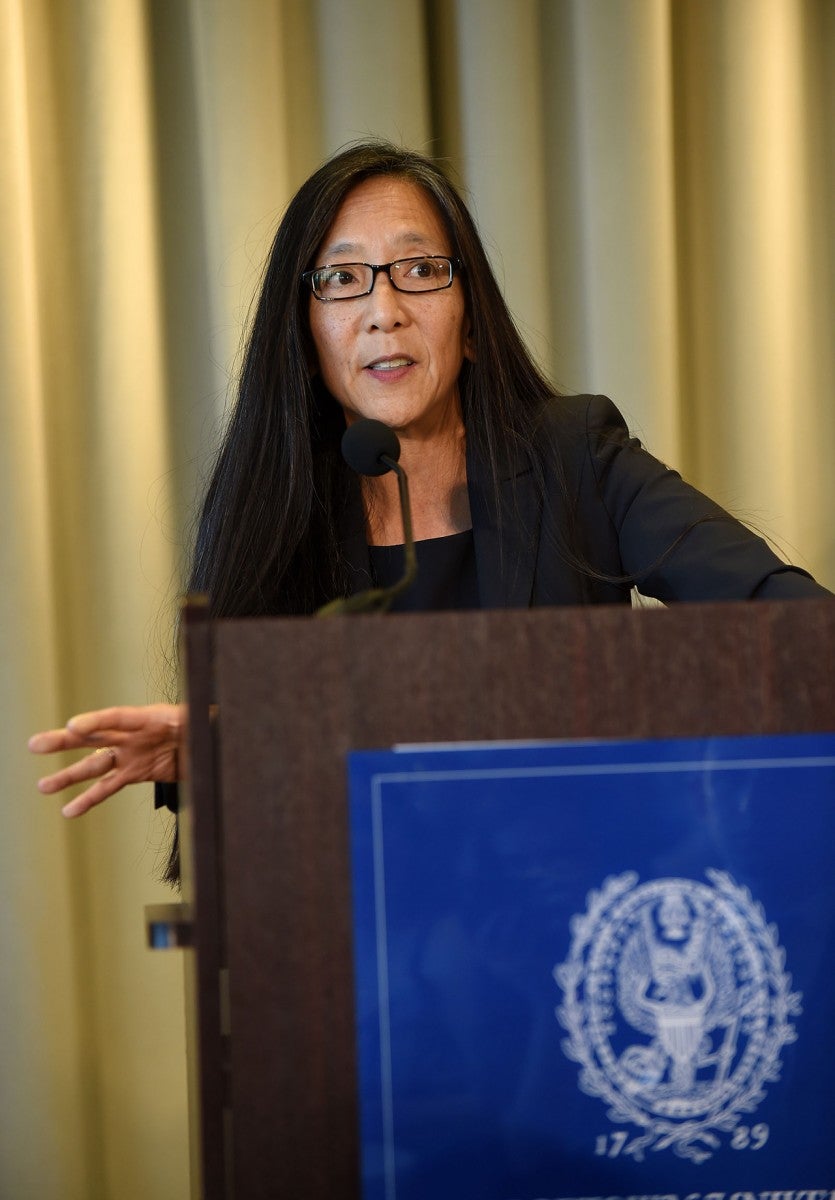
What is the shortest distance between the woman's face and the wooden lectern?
94 centimetres

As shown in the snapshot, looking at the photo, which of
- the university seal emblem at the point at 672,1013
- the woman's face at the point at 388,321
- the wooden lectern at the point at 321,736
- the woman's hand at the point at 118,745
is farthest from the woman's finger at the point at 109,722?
the woman's face at the point at 388,321

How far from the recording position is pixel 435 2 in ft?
8.24

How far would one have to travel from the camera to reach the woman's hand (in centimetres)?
105

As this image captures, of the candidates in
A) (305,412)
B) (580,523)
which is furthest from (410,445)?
(580,523)

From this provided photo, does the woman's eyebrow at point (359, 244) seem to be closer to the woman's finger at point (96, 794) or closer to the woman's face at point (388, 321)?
the woman's face at point (388, 321)

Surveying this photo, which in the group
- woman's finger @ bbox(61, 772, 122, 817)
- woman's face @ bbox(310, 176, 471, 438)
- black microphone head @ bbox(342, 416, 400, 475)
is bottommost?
woman's finger @ bbox(61, 772, 122, 817)

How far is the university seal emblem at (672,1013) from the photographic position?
2.62ft

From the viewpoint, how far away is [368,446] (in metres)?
1.26

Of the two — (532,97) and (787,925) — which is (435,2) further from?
(787,925)

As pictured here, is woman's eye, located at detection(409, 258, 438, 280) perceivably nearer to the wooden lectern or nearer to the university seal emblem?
the wooden lectern

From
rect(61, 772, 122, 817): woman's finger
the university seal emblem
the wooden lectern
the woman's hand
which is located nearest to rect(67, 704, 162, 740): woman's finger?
the woman's hand

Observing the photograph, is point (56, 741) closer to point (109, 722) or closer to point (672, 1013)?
point (109, 722)

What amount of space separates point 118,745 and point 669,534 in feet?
2.54

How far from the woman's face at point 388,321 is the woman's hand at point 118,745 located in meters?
0.66
